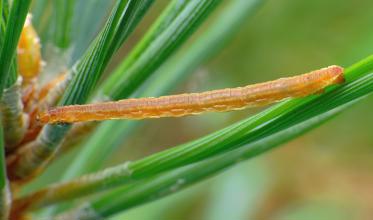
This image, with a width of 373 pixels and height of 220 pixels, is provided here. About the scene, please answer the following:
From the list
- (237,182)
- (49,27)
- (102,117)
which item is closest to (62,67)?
(49,27)

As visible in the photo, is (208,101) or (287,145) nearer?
(208,101)

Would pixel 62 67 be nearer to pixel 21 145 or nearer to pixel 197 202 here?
pixel 21 145

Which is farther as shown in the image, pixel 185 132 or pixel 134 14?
pixel 185 132

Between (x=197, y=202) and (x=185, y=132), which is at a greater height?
(x=185, y=132)

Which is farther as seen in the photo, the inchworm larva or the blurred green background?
the blurred green background

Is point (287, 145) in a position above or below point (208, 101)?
above
